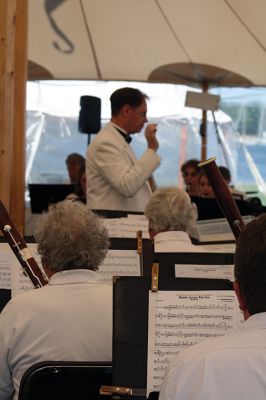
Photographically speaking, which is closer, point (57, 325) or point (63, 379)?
point (63, 379)

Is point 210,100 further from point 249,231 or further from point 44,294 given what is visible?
point 249,231

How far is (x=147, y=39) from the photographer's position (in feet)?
30.4

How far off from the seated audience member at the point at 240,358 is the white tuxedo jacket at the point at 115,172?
283 centimetres

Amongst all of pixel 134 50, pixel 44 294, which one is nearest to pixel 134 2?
pixel 134 50

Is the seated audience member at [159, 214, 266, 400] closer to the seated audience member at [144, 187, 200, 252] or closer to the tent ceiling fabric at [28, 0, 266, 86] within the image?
the seated audience member at [144, 187, 200, 252]

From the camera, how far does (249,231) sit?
1622mm

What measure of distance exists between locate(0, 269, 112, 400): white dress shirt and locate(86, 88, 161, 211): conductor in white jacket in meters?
2.09

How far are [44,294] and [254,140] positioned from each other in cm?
770

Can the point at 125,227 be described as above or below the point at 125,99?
below

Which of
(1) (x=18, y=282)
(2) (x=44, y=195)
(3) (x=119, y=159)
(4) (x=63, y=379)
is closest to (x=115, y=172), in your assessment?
(3) (x=119, y=159)

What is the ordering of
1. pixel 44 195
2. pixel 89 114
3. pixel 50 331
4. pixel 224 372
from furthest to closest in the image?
pixel 89 114
pixel 44 195
pixel 50 331
pixel 224 372

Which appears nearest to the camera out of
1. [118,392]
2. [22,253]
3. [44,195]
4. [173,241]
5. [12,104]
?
[118,392]

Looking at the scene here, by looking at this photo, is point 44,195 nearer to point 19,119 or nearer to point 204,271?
point 19,119

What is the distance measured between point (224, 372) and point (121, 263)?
5.20ft
